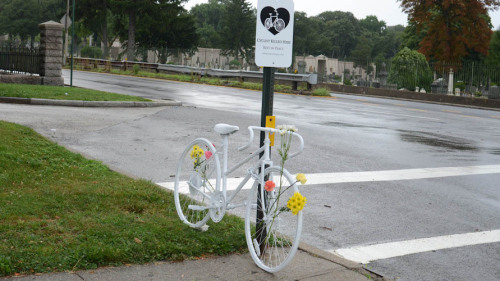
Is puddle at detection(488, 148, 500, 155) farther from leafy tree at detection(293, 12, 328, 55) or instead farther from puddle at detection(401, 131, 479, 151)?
leafy tree at detection(293, 12, 328, 55)

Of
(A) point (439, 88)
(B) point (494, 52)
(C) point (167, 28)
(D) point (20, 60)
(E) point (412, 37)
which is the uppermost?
(E) point (412, 37)

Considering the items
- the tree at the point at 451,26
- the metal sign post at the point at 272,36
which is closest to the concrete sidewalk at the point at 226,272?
the metal sign post at the point at 272,36

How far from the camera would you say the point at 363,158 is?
10828mm

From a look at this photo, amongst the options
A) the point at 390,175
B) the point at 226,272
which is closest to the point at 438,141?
the point at 390,175

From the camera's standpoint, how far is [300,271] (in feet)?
15.5

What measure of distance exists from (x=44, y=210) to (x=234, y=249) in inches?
73.0

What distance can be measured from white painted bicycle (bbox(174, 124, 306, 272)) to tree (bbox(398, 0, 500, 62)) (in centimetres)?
4785

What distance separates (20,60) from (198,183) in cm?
2030

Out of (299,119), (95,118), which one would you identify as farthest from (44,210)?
(299,119)

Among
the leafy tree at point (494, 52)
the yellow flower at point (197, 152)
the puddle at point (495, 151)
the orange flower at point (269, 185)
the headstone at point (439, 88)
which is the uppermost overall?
the leafy tree at point (494, 52)

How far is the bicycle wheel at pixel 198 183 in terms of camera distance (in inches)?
211

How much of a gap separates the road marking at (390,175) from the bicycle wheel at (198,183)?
1.77 meters

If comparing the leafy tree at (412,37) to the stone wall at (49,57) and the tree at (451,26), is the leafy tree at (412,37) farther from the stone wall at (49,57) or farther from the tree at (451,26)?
the stone wall at (49,57)

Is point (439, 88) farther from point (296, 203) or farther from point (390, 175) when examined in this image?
point (296, 203)
